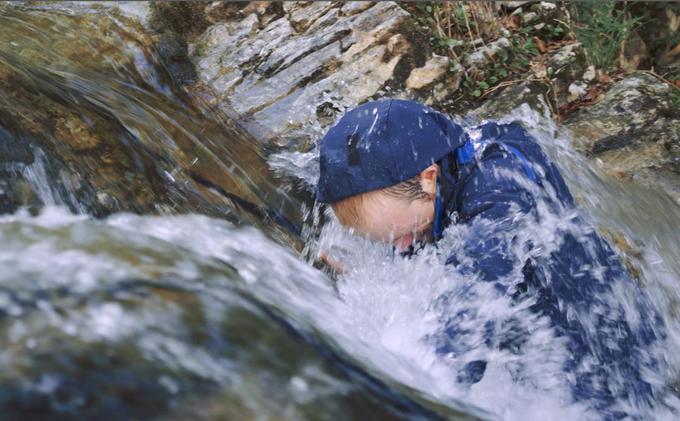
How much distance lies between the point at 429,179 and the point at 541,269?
46cm

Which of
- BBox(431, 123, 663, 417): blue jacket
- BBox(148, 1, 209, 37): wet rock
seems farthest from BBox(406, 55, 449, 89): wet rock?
BBox(431, 123, 663, 417): blue jacket

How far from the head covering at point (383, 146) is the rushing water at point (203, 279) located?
0.88 feet

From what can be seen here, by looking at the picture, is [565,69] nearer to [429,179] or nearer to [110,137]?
[429,179]

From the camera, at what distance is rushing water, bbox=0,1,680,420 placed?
138 cm

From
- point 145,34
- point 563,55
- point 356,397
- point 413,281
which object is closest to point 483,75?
point 563,55

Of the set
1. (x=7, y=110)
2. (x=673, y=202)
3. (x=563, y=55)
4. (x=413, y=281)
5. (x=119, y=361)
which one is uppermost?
(x=7, y=110)

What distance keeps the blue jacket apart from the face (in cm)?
8

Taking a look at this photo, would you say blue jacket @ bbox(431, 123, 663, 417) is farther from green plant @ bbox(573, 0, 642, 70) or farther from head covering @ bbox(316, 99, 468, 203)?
green plant @ bbox(573, 0, 642, 70)

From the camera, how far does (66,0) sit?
466cm

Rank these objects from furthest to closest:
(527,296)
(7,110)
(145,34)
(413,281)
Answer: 1. (145,34)
2. (413,281)
3. (7,110)
4. (527,296)

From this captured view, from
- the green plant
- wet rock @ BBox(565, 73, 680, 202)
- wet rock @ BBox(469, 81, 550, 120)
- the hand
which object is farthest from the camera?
the green plant

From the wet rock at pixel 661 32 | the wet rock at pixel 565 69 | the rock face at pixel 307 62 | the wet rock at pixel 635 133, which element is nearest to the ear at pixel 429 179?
the rock face at pixel 307 62

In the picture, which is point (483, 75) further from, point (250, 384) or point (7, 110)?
point (250, 384)

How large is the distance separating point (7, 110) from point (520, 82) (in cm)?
334
